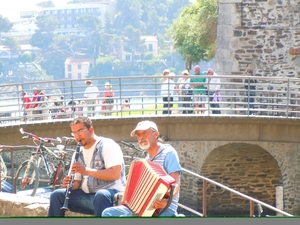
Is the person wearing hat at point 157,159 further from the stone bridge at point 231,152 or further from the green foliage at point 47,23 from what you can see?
the green foliage at point 47,23

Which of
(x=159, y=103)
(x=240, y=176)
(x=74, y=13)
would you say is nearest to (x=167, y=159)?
(x=159, y=103)

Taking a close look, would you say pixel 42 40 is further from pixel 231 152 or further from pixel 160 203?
pixel 160 203

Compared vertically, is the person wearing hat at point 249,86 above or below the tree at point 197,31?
below

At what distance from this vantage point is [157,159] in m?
8.89

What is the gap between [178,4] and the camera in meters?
37.8

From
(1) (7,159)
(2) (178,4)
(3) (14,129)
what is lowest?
(1) (7,159)

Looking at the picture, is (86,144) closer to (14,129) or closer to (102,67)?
(14,129)

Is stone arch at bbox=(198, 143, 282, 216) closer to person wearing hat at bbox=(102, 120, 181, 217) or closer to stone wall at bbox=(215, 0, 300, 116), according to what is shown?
stone wall at bbox=(215, 0, 300, 116)

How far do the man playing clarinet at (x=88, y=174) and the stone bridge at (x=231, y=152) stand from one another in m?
11.4

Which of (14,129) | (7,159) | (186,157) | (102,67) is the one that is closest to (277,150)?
(186,157)

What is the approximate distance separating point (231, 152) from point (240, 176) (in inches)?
32.2

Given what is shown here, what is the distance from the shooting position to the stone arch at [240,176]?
2497 cm

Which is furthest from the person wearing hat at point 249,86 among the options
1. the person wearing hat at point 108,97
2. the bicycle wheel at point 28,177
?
the bicycle wheel at point 28,177

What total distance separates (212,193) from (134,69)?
32.7ft
